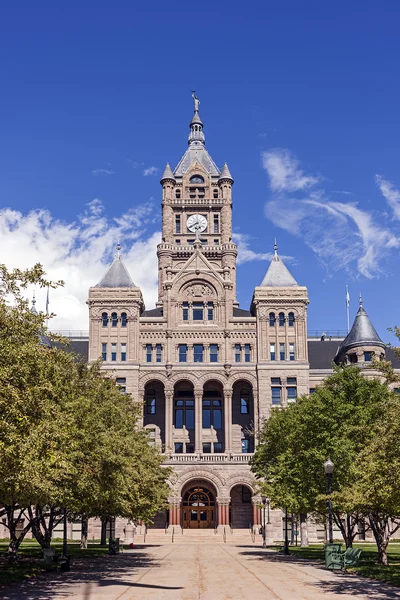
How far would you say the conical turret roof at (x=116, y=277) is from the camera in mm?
92019

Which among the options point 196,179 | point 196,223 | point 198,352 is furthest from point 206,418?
point 196,179

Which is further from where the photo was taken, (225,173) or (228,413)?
(225,173)

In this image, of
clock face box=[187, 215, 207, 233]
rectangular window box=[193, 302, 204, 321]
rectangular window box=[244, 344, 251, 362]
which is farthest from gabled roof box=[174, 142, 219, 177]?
rectangular window box=[244, 344, 251, 362]

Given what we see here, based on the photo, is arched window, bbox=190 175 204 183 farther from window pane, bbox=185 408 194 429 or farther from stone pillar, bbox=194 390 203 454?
window pane, bbox=185 408 194 429

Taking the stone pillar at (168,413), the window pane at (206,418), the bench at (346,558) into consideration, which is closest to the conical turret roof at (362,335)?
the window pane at (206,418)

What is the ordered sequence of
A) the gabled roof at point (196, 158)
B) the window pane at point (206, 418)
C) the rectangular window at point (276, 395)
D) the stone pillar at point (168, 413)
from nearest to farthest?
the stone pillar at point (168, 413) < the rectangular window at point (276, 395) < the window pane at point (206, 418) < the gabled roof at point (196, 158)

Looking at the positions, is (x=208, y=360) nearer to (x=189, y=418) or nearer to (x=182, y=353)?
(x=182, y=353)

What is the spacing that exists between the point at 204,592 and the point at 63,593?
15.5 feet

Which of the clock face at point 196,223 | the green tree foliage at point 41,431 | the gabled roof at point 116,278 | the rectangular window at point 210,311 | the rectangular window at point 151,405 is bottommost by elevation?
the green tree foliage at point 41,431

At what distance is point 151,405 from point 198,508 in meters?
13.9

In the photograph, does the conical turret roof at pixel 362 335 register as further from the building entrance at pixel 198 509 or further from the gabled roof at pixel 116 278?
the gabled roof at pixel 116 278

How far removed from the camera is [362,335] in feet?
293

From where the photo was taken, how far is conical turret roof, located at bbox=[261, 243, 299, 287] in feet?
302

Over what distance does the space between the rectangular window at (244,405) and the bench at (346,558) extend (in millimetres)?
52652
